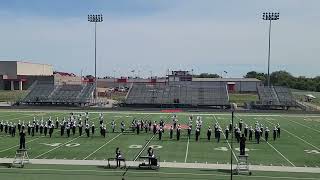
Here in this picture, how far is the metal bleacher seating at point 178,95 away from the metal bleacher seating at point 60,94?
18.4 ft

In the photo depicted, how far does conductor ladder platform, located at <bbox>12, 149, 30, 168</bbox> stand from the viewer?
17.8m

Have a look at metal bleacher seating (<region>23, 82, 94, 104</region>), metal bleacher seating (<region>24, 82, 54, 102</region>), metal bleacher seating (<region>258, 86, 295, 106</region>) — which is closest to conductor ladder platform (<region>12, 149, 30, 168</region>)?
metal bleacher seating (<region>23, 82, 94, 104</region>)

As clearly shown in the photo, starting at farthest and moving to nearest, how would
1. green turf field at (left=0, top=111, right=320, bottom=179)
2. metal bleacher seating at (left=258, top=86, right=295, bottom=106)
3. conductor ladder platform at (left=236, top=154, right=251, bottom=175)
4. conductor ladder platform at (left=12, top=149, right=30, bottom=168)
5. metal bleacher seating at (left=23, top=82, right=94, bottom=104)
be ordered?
metal bleacher seating at (left=23, top=82, right=94, bottom=104) < metal bleacher seating at (left=258, top=86, right=295, bottom=106) < green turf field at (left=0, top=111, right=320, bottom=179) < conductor ladder platform at (left=12, top=149, right=30, bottom=168) < conductor ladder platform at (left=236, top=154, right=251, bottom=175)

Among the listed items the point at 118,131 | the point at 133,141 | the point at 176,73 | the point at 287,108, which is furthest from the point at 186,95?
the point at 133,141

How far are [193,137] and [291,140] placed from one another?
5.14 meters

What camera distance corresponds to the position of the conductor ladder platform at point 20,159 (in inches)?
701

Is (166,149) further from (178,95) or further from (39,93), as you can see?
(39,93)

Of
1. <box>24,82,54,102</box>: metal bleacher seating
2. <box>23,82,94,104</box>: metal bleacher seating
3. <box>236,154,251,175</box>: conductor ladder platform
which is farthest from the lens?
<box>24,82,54,102</box>: metal bleacher seating

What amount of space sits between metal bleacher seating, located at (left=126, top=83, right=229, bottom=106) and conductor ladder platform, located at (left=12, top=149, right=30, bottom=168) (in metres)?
39.2

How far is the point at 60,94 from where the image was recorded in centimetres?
6462

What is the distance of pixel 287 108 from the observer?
54844 mm

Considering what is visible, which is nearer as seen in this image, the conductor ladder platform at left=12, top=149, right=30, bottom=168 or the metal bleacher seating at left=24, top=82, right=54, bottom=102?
the conductor ladder platform at left=12, top=149, right=30, bottom=168

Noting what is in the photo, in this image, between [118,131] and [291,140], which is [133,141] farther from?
[291,140]

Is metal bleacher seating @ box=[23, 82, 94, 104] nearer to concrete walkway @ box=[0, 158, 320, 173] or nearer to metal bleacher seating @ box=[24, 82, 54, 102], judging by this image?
metal bleacher seating @ box=[24, 82, 54, 102]
